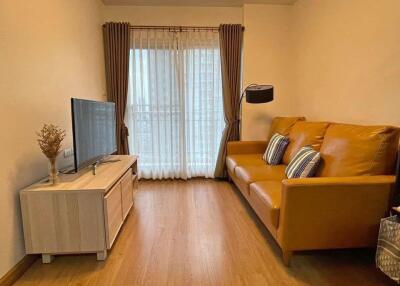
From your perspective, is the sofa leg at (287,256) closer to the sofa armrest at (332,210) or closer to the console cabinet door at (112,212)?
the sofa armrest at (332,210)

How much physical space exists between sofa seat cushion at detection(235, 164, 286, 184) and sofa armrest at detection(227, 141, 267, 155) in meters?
0.68

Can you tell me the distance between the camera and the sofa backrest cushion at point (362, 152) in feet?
6.38

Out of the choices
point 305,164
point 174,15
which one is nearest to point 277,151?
point 305,164

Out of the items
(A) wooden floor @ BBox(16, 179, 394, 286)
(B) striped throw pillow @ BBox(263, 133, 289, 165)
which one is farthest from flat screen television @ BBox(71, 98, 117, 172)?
(B) striped throw pillow @ BBox(263, 133, 289, 165)

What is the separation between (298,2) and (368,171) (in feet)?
9.55

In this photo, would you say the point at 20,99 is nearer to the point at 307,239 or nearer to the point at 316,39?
the point at 307,239

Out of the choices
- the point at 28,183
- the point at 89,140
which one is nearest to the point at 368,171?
the point at 89,140

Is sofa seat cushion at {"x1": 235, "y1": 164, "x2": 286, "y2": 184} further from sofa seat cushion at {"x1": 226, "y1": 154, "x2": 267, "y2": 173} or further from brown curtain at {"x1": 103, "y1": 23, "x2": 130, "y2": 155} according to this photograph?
brown curtain at {"x1": 103, "y1": 23, "x2": 130, "y2": 155}

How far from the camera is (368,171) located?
197cm

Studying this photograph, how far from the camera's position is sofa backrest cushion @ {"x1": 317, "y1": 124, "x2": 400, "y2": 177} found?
1.95 metres

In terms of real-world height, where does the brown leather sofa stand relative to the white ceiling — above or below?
below

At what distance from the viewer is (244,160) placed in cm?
347

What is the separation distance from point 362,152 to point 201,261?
4.81 feet

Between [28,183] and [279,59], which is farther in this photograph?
[279,59]
